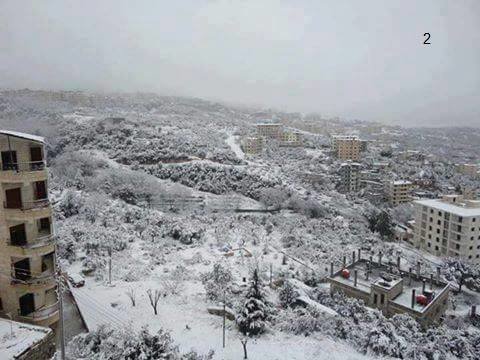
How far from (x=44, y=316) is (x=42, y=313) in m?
0.12

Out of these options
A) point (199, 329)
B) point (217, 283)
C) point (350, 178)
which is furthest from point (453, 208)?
point (199, 329)

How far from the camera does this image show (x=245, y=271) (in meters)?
26.2

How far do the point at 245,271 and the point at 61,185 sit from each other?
27.5 meters

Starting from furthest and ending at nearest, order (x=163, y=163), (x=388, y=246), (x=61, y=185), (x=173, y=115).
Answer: (x=173, y=115) → (x=163, y=163) → (x=61, y=185) → (x=388, y=246)

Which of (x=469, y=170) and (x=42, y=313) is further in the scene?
(x=469, y=170)

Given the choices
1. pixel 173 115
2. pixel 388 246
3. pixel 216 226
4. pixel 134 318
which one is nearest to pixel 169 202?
pixel 216 226

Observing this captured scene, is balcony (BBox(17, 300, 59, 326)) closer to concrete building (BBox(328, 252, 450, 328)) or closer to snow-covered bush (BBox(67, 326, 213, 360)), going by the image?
snow-covered bush (BBox(67, 326, 213, 360))

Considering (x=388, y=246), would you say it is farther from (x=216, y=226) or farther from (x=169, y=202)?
(x=169, y=202)

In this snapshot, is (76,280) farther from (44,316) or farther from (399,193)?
(399,193)

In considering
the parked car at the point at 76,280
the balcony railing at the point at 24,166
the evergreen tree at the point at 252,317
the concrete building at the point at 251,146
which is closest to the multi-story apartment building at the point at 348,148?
the concrete building at the point at 251,146

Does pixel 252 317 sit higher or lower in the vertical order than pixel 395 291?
higher

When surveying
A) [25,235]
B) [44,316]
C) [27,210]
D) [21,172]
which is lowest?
[44,316]

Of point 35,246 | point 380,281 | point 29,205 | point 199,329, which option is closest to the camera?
point 35,246

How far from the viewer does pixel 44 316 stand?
12.7 metres
